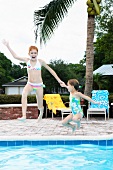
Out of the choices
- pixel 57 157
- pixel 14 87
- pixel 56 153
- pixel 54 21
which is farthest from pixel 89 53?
pixel 14 87

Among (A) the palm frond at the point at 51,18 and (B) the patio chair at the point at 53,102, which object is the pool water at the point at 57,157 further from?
(A) the palm frond at the point at 51,18

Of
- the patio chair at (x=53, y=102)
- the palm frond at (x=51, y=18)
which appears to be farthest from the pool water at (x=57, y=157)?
the palm frond at (x=51, y=18)

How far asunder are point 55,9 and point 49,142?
276 inches

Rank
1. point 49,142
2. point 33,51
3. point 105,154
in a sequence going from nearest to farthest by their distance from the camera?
point 33,51
point 105,154
point 49,142

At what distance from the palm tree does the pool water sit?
239 inches

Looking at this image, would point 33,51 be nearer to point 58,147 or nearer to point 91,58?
point 58,147

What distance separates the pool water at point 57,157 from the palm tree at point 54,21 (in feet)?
19.9

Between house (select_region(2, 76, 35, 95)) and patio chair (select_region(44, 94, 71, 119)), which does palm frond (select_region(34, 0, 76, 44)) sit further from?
house (select_region(2, 76, 35, 95))

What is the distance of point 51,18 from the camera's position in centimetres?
1398

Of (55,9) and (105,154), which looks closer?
(105,154)

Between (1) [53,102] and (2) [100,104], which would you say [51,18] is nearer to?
(1) [53,102]

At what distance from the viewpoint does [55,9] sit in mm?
14078

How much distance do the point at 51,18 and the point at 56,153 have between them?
7.15 metres

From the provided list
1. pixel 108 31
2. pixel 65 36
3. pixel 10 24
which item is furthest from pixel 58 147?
pixel 108 31
